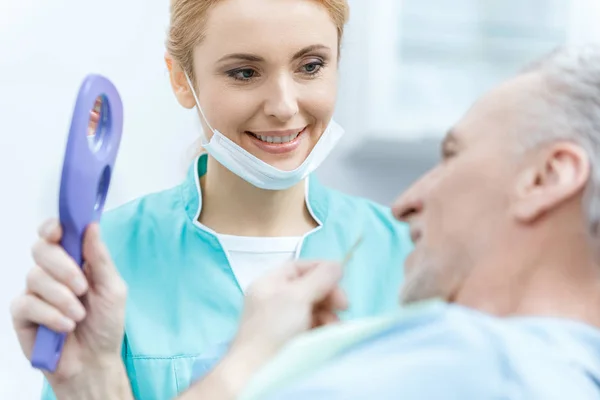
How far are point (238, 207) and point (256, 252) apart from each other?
0.08 m

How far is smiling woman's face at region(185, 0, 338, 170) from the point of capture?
1.22 meters

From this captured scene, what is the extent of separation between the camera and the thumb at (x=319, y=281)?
79cm

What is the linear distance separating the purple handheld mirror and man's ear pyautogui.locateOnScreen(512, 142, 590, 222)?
0.40 m

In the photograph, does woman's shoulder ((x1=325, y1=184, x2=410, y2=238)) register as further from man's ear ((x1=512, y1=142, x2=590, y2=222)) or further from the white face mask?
man's ear ((x1=512, y1=142, x2=590, y2=222))

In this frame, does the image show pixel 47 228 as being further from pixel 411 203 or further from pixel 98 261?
pixel 411 203

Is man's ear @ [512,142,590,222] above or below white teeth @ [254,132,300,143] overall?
above

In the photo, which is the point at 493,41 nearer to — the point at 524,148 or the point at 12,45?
the point at 12,45

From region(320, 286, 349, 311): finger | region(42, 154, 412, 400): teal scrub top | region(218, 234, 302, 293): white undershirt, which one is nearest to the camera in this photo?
region(320, 286, 349, 311): finger

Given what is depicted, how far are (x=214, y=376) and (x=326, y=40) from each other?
653mm

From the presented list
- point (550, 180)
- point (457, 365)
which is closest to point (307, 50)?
point (550, 180)

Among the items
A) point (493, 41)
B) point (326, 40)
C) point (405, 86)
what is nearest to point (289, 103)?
point (326, 40)

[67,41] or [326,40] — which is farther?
[67,41]

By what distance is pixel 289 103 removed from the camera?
124cm

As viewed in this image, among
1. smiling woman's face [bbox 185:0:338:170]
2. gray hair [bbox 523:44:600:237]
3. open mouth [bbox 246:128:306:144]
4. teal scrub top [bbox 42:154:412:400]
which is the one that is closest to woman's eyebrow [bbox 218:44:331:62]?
smiling woman's face [bbox 185:0:338:170]
